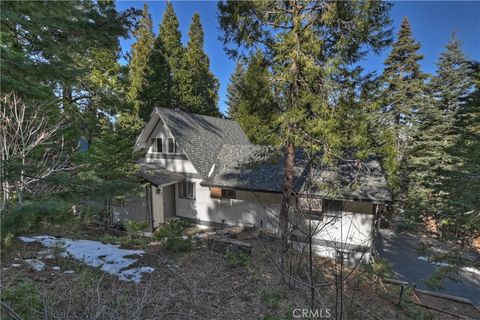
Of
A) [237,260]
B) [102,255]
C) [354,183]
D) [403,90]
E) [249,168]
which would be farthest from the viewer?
[403,90]

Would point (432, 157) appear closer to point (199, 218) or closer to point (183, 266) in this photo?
point (199, 218)

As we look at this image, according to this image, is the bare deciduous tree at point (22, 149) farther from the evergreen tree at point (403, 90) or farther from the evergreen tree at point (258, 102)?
the evergreen tree at point (403, 90)

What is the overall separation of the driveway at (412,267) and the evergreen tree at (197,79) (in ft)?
59.0

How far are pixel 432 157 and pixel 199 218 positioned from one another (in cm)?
1592

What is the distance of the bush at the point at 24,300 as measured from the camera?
329cm

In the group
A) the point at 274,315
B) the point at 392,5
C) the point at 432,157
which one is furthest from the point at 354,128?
the point at 432,157

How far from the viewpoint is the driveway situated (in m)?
9.32

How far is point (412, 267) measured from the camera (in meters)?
11.1

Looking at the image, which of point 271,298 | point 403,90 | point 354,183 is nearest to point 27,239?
point 271,298

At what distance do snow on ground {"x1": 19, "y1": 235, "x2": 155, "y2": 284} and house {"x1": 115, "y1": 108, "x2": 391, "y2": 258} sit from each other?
5032 millimetres

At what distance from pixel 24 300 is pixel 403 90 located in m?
22.4

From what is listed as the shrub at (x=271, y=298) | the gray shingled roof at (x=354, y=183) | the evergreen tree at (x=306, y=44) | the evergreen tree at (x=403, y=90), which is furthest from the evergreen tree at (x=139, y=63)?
the evergreen tree at (x=403, y=90)

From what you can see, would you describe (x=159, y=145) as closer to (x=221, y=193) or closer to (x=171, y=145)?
(x=171, y=145)

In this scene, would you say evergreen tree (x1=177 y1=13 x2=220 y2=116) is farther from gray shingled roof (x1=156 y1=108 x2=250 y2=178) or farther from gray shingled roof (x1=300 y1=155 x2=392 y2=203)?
gray shingled roof (x1=300 y1=155 x2=392 y2=203)
